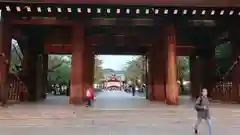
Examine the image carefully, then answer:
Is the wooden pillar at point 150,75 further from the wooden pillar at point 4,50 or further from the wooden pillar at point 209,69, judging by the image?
the wooden pillar at point 4,50

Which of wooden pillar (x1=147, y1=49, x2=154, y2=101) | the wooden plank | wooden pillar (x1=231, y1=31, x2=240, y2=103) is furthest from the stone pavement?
wooden pillar (x1=147, y1=49, x2=154, y2=101)

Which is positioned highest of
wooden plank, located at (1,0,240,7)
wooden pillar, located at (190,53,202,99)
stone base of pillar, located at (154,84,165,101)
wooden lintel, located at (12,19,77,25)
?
wooden plank, located at (1,0,240,7)

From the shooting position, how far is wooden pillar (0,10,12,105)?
81.5 feet

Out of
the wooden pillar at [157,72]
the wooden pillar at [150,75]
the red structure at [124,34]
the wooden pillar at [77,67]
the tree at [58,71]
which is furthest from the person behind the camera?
the tree at [58,71]

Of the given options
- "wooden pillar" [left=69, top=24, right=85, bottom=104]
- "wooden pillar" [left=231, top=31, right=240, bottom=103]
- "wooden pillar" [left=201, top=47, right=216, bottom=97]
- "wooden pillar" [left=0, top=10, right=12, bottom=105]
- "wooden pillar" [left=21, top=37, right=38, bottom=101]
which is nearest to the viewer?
"wooden pillar" [left=0, top=10, right=12, bottom=105]

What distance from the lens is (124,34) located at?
101 ft

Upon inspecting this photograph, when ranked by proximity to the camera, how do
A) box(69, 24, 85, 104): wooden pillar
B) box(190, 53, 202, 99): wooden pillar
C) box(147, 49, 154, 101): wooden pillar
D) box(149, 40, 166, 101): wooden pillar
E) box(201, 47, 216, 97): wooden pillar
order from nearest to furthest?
box(69, 24, 85, 104): wooden pillar, box(149, 40, 166, 101): wooden pillar, box(147, 49, 154, 101): wooden pillar, box(201, 47, 216, 97): wooden pillar, box(190, 53, 202, 99): wooden pillar

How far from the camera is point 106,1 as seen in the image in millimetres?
23453

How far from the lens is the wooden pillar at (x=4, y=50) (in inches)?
978

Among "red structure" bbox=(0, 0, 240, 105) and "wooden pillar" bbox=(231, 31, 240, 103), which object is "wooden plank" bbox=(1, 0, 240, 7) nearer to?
"red structure" bbox=(0, 0, 240, 105)

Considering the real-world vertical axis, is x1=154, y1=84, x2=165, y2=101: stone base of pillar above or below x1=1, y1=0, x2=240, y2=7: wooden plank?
below

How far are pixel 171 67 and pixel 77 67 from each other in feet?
23.6

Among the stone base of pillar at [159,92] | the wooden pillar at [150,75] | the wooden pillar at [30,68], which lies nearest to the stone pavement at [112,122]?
the stone base of pillar at [159,92]

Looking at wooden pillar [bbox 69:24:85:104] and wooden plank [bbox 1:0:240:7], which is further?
wooden pillar [bbox 69:24:85:104]
